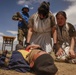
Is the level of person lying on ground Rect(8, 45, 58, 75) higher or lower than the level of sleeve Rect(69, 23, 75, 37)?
lower

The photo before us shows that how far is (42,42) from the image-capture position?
5.92 metres

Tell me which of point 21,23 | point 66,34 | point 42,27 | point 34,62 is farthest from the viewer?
point 21,23

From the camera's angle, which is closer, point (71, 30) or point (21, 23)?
point (71, 30)

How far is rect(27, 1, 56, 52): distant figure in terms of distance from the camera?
5.28 metres

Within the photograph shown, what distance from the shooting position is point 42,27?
5613 mm

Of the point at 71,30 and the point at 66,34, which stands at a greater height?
the point at 71,30

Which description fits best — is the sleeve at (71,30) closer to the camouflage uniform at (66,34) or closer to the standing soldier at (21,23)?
the camouflage uniform at (66,34)

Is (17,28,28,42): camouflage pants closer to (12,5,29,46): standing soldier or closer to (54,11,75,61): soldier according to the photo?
(12,5,29,46): standing soldier

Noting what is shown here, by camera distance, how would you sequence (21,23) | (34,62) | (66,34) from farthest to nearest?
(21,23), (66,34), (34,62)

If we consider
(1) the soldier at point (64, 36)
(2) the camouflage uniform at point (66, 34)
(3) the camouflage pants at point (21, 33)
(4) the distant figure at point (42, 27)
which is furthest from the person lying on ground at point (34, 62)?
(3) the camouflage pants at point (21, 33)

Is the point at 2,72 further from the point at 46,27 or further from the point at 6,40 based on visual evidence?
the point at 6,40

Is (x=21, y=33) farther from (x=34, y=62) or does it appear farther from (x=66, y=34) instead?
(x=34, y=62)

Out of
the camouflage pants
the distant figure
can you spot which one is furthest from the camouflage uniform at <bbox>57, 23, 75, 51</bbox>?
the camouflage pants

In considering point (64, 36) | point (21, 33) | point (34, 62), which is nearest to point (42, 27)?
point (64, 36)
